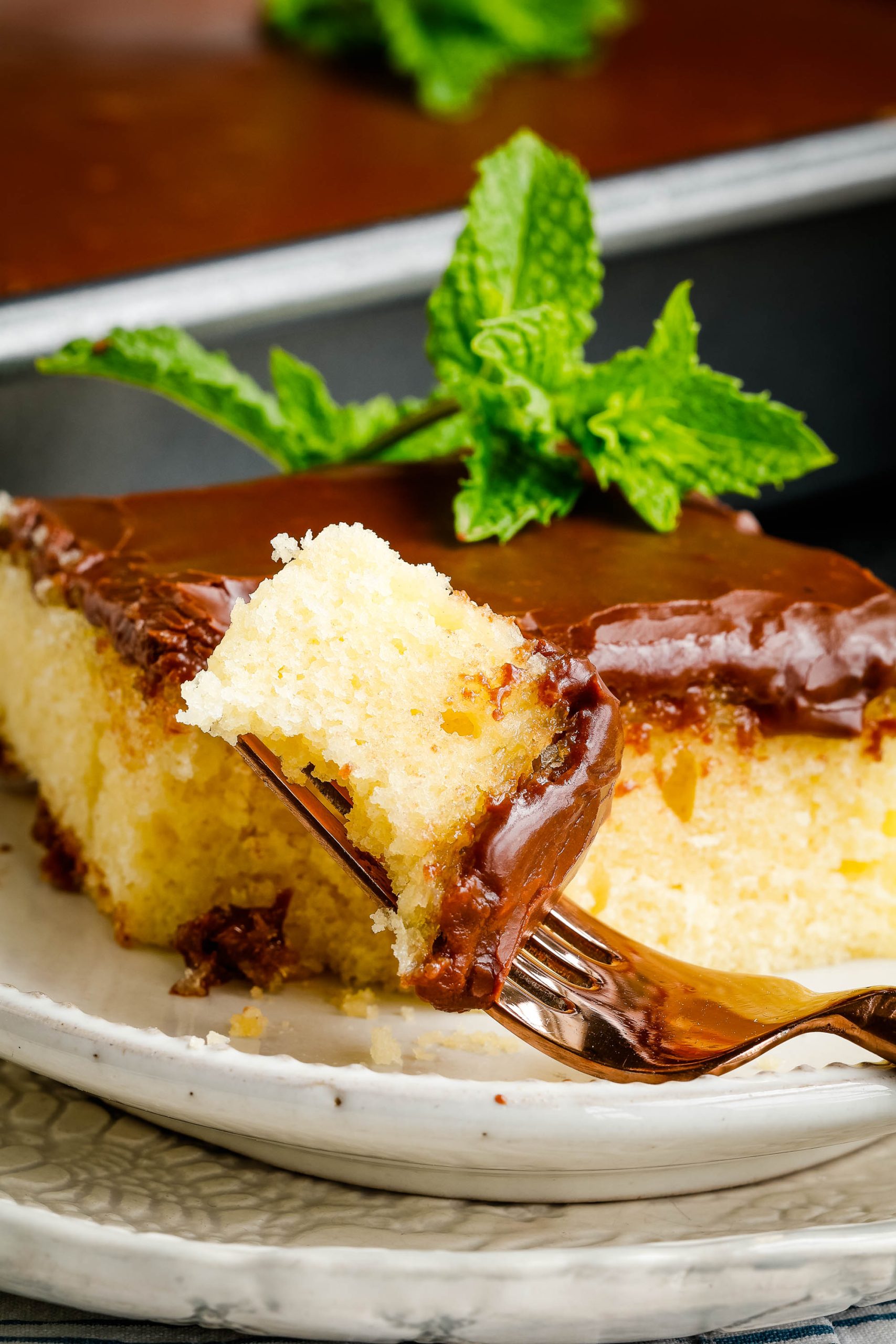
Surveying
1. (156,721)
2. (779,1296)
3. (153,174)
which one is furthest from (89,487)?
(779,1296)

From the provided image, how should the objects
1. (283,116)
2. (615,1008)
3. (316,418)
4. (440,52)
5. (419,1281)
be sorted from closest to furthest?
(419,1281)
(615,1008)
(316,418)
(283,116)
(440,52)

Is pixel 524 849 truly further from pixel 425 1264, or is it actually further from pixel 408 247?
pixel 408 247

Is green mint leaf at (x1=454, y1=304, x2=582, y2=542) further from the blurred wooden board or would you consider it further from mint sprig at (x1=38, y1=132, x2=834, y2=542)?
the blurred wooden board

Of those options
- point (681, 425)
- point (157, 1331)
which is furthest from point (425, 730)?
point (681, 425)

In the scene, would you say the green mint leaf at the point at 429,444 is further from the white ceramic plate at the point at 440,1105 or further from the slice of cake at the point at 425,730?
the white ceramic plate at the point at 440,1105

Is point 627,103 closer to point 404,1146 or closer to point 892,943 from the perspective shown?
point 892,943

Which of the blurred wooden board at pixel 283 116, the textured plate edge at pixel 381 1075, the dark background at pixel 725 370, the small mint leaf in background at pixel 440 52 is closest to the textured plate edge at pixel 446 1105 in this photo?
the textured plate edge at pixel 381 1075
